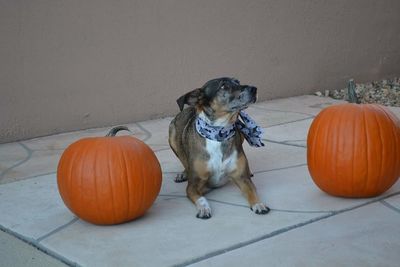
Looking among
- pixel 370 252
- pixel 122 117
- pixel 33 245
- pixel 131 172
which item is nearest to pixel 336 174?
pixel 370 252

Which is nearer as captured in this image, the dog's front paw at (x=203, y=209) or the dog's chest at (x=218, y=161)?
the dog's front paw at (x=203, y=209)

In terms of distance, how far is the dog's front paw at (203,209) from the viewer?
161 inches

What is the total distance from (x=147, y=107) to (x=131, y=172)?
3.35m

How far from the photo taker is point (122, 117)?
7.01 m

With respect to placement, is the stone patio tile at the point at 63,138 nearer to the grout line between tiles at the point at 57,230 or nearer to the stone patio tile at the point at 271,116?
the stone patio tile at the point at 271,116

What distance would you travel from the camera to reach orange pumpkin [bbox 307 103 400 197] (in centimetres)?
412

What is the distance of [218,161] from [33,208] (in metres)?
1.35

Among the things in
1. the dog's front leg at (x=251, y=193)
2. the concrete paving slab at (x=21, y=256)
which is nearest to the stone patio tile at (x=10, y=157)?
the concrete paving slab at (x=21, y=256)

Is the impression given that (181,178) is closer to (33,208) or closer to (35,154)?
(33,208)

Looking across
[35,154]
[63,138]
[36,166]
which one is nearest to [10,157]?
[35,154]

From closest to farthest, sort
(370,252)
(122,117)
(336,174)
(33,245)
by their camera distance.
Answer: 1. (370,252)
2. (33,245)
3. (336,174)
4. (122,117)

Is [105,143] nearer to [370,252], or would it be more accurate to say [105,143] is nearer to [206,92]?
[206,92]

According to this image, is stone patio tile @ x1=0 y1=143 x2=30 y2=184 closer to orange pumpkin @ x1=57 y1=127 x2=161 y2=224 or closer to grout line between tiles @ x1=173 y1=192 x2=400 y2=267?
orange pumpkin @ x1=57 y1=127 x2=161 y2=224

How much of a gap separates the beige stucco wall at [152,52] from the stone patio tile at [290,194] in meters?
2.50
